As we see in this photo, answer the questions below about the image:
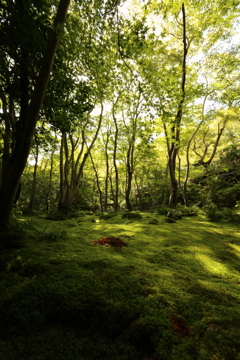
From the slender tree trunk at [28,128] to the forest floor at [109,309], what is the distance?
88 cm

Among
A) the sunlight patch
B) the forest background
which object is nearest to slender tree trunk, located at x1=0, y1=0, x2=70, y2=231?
the forest background

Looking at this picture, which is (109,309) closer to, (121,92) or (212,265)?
(212,265)

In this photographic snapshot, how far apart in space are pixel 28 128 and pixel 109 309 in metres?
3.35

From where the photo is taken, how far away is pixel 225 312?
1.74 meters

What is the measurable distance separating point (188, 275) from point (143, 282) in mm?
978

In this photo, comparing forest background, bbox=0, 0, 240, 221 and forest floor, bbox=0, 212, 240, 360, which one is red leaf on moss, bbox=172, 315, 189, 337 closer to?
forest floor, bbox=0, 212, 240, 360

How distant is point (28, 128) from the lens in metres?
3.32

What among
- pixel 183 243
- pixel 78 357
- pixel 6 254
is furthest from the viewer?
pixel 183 243

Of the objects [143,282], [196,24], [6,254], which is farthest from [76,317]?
[196,24]

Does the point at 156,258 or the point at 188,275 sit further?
the point at 156,258

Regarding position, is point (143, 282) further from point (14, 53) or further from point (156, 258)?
point (14, 53)

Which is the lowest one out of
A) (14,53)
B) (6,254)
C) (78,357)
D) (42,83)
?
(78,357)

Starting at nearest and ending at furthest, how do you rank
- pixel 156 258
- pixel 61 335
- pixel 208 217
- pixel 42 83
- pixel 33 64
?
pixel 61 335
pixel 42 83
pixel 156 258
pixel 33 64
pixel 208 217

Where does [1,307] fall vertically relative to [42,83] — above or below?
below
